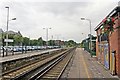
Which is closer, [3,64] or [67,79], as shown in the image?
[67,79]

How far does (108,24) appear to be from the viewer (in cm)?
1398

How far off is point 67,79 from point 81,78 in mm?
1235

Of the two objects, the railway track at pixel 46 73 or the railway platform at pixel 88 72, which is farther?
the railway platform at pixel 88 72

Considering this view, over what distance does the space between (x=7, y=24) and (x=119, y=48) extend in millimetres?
30087

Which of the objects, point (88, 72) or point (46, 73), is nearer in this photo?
point (46, 73)

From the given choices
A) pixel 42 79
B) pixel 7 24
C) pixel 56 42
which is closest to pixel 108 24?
pixel 42 79

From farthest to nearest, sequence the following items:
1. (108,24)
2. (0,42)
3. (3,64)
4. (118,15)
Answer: (0,42), (3,64), (118,15), (108,24)

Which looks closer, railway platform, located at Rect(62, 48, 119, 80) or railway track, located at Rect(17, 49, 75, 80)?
railway track, located at Rect(17, 49, 75, 80)

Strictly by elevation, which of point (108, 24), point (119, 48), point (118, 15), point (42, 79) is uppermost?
point (118, 15)

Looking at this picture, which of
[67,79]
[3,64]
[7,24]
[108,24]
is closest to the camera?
[108,24]

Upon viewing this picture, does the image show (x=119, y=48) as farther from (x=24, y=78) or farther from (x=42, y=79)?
(x=24, y=78)

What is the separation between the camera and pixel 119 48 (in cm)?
2020

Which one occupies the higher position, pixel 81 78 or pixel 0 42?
pixel 0 42

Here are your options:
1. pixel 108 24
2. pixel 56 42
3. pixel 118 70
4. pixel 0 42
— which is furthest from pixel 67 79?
pixel 56 42
